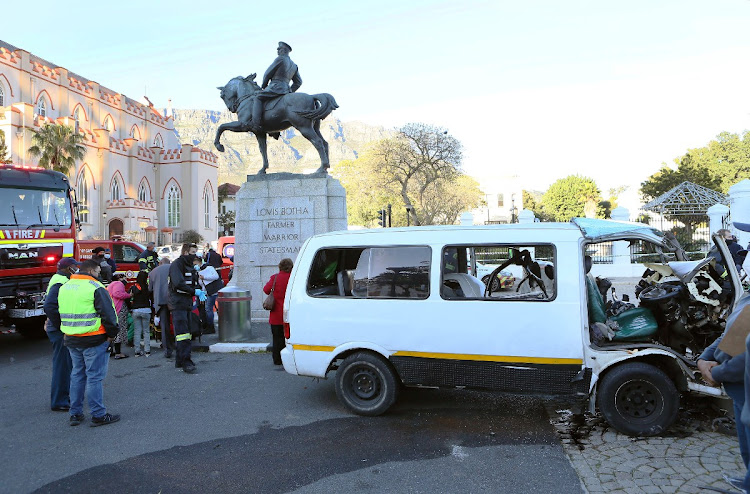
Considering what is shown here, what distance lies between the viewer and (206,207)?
52.5 m

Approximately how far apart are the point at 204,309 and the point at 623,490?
8580 millimetres

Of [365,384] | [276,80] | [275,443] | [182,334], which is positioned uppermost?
[276,80]

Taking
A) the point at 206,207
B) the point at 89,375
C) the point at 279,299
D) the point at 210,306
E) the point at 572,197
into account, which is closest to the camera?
the point at 89,375

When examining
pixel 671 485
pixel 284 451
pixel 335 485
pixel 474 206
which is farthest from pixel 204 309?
pixel 474 206

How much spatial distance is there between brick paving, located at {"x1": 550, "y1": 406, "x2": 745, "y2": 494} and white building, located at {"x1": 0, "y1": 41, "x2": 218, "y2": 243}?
40974 mm

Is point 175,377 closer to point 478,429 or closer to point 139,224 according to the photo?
point 478,429

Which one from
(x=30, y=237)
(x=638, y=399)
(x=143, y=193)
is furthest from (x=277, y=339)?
(x=143, y=193)

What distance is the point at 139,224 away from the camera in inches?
1741

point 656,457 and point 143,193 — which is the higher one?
point 143,193

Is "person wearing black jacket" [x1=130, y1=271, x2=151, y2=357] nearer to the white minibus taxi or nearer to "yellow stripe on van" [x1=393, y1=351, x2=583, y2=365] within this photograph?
the white minibus taxi

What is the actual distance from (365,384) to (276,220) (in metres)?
7.27

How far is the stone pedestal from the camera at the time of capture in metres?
12.2

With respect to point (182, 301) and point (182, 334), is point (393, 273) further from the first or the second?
point (182, 334)

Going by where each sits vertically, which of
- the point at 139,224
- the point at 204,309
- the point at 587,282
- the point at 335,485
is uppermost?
the point at 139,224
